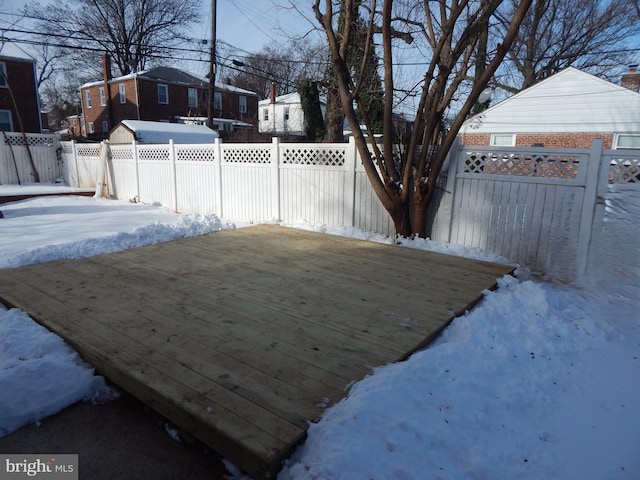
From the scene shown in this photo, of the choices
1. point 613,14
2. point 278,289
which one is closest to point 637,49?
point 613,14

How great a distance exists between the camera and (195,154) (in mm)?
8422

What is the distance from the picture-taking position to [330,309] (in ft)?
10.5

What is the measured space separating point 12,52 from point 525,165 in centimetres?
2299

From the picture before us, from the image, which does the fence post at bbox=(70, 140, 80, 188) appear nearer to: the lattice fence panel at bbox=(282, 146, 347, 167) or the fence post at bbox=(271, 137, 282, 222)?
the fence post at bbox=(271, 137, 282, 222)

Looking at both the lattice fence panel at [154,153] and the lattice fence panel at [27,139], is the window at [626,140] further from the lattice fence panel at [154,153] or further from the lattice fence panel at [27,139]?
the lattice fence panel at [27,139]

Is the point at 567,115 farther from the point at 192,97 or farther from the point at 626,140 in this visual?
the point at 192,97

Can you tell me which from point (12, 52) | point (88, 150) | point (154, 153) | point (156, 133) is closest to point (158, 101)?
point (12, 52)

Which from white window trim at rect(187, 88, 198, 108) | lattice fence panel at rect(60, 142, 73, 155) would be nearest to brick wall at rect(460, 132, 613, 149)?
lattice fence panel at rect(60, 142, 73, 155)

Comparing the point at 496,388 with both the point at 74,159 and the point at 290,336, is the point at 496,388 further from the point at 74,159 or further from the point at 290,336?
the point at 74,159

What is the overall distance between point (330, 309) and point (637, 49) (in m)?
20.0

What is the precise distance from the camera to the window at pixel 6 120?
18.5 metres

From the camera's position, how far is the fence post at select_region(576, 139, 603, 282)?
13.3ft
